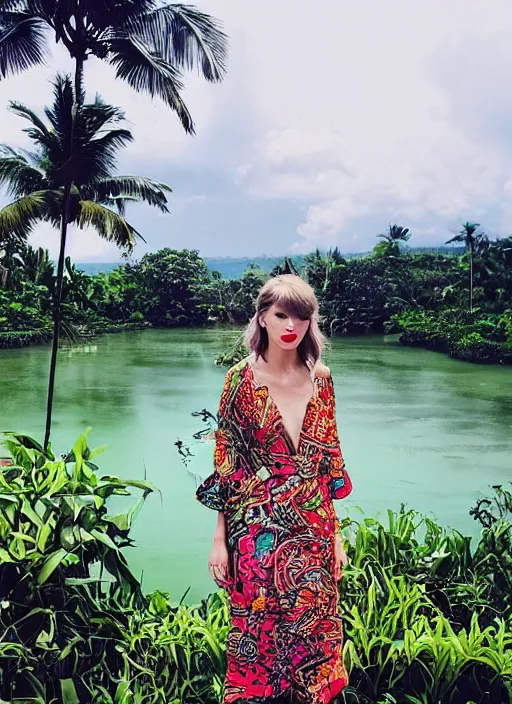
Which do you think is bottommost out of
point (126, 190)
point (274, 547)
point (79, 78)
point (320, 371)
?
point (274, 547)

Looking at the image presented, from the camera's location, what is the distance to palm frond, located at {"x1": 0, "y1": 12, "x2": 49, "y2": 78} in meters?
4.40

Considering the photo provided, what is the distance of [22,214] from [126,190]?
75 cm

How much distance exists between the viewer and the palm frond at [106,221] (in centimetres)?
466

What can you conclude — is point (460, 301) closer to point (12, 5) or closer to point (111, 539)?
point (12, 5)

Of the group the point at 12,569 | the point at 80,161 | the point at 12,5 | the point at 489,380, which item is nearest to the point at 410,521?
the point at 12,569

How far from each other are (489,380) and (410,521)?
16.5ft

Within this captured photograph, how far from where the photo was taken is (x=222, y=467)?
1182mm

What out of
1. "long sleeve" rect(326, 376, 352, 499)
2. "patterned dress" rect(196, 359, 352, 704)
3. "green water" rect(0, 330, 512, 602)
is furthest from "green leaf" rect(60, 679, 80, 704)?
"green water" rect(0, 330, 512, 602)

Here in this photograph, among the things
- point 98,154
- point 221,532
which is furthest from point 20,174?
point 221,532

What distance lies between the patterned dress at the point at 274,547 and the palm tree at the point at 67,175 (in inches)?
138

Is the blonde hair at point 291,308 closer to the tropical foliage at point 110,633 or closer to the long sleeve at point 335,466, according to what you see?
the long sleeve at point 335,466

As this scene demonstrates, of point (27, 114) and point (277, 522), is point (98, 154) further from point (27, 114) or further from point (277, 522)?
point (277, 522)

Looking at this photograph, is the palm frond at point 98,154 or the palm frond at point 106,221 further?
the palm frond at point 106,221

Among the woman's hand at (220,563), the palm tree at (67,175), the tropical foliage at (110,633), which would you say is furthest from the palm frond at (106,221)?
the woman's hand at (220,563)
